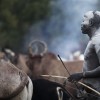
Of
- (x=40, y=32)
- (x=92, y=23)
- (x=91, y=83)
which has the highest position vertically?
(x=92, y=23)

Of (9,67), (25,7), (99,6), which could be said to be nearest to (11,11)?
(25,7)

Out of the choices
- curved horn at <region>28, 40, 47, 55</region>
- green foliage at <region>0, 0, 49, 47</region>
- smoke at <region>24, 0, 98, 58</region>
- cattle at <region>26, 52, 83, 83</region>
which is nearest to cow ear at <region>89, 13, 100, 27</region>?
cattle at <region>26, 52, 83, 83</region>

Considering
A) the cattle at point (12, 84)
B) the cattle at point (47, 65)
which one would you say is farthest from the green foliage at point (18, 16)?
the cattle at point (12, 84)

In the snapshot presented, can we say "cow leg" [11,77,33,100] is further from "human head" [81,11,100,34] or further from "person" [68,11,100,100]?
"human head" [81,11,100,34]

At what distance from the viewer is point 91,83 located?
10227 millimetres

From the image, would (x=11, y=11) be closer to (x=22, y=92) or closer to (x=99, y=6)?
(x=99, y=6)

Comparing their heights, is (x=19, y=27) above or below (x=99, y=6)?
below

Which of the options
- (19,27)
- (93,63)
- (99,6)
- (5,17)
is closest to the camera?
(93,63)

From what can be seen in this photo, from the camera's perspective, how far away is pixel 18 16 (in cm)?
4647

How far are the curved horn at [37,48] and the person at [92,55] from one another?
32.7 feet

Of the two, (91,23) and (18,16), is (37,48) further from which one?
(18,16)

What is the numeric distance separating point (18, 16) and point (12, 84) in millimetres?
36319

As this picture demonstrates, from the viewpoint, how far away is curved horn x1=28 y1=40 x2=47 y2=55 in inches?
814

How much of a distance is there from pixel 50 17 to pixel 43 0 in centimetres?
112
